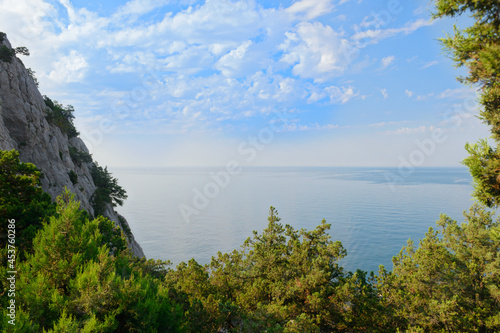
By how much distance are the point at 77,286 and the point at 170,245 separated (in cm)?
7049

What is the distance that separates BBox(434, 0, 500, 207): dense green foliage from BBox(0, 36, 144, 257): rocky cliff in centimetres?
3630

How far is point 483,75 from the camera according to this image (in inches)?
329

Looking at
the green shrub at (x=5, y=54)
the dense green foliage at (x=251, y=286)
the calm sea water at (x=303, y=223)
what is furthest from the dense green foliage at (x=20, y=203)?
the calm sea water at (x=303, y=223)

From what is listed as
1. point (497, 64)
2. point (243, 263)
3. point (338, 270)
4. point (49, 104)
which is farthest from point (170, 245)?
point (497, 64)

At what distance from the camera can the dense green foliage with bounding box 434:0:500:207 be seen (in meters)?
8.21

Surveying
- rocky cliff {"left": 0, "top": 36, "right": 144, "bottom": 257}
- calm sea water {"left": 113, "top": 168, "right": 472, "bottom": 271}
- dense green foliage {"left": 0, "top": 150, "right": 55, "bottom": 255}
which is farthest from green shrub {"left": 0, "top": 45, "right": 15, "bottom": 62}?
calm sea water {"left": 113, "top": 168, "right": 472, "bottom": 271}

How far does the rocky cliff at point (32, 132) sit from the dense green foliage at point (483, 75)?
3630 cm

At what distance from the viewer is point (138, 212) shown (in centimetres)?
11931

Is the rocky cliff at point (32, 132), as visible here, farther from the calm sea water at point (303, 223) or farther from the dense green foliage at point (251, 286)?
the calm sea water at point (303, 223)

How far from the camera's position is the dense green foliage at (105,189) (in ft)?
136

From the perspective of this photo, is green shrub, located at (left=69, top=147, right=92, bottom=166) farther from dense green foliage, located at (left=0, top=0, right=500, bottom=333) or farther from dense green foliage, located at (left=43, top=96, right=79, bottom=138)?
dense green foliage, located at (left=0, top=0, right=500, bottom=333)

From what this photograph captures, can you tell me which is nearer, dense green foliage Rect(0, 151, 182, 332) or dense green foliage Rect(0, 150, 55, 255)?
dense green foliage Rect(0, 151, 182, 332)

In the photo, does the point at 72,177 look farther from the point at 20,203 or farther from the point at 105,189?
the point at 20,203

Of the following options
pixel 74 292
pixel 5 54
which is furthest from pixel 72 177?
pixel 74 292
